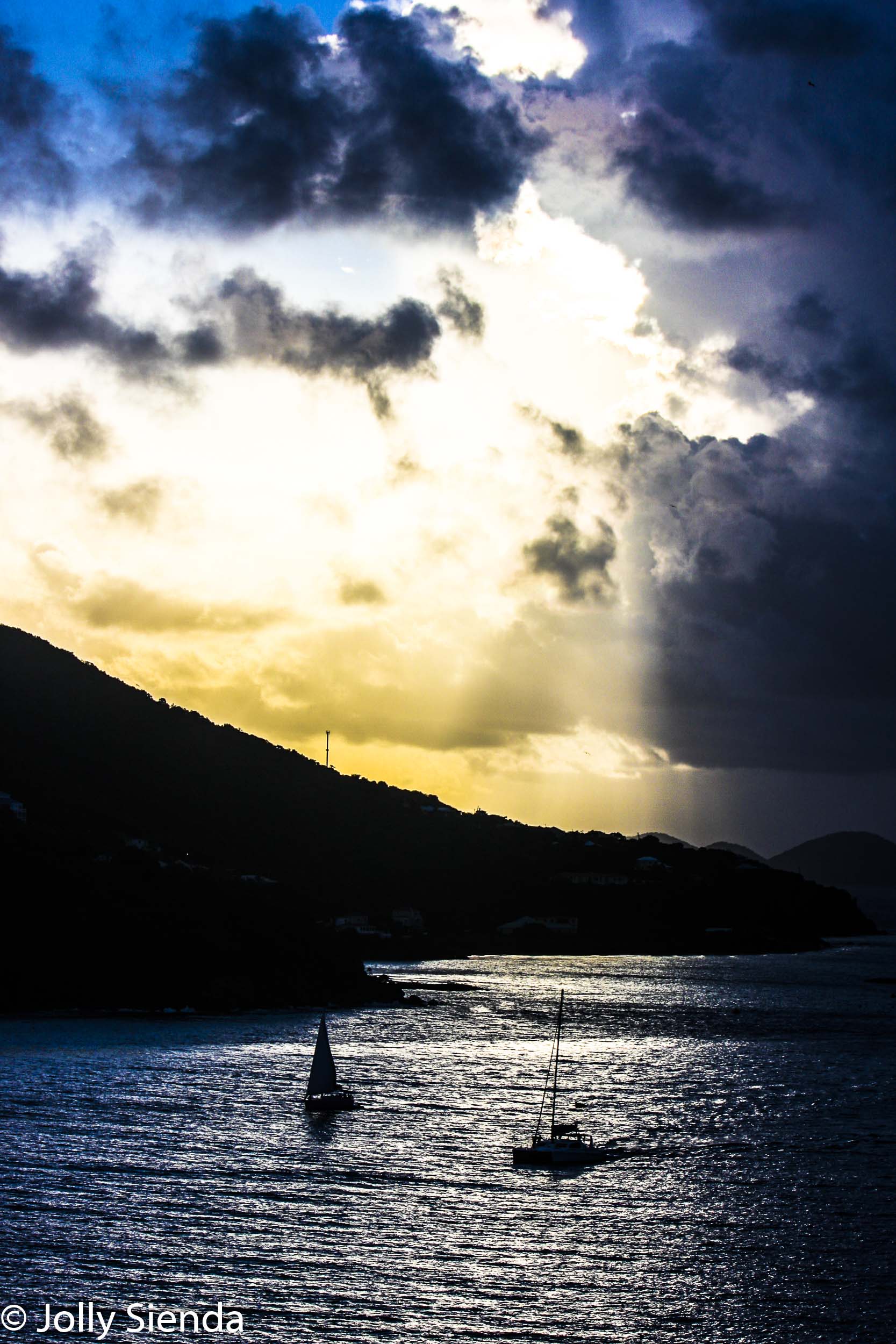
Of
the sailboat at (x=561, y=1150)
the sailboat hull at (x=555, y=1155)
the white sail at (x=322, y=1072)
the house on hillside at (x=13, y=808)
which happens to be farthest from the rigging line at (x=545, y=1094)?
the house on hillside at (x=13, y=808)

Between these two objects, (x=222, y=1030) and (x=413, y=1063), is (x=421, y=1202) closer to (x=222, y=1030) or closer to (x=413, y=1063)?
(x=413, y=1063)

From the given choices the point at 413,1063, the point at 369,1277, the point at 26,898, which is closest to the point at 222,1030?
the point at 413,1063

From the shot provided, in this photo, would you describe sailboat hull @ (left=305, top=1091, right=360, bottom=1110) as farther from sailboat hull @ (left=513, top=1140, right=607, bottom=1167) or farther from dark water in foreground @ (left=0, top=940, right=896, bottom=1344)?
sailboat hull @ (left=513, top=1140, right=607, bottom=1167)

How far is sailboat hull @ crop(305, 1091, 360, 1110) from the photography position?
70.6m

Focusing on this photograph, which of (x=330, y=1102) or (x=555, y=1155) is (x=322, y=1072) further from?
(x=555, y=1155)

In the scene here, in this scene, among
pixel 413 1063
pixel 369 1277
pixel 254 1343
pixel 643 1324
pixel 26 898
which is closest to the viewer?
pixel 254 1343

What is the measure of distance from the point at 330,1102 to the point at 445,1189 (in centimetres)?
1771

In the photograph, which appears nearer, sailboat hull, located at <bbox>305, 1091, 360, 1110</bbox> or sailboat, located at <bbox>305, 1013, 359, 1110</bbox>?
sailboat hull, located at <bbox>305, 1091, 360, 1110</bbox>

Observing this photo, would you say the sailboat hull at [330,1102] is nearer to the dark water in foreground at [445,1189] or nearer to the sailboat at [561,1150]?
the dark water in foreground at [445,1189]

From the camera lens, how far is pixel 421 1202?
52.4m

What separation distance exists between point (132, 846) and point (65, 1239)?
12232 cm

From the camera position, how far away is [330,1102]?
71.1 meters

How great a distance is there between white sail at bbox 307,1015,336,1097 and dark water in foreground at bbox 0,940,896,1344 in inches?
93.8

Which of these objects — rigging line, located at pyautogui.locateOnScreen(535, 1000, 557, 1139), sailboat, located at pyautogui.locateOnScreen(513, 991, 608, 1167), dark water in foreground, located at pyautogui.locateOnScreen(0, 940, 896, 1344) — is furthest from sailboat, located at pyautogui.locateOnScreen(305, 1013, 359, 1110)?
sailboat, located at pyautogui.locateOnScreen(513, 991, 608, 1167)
